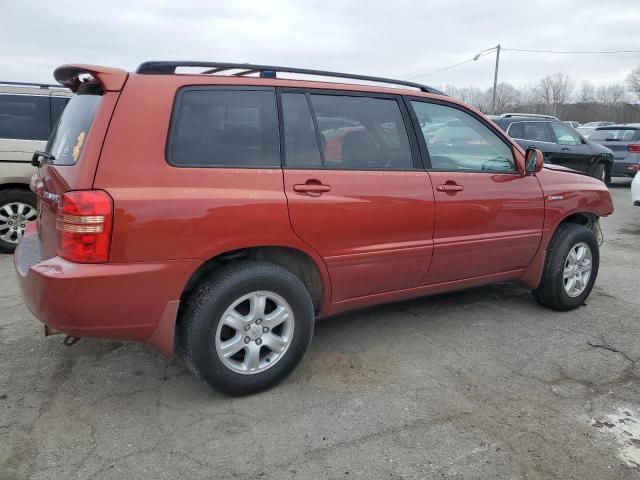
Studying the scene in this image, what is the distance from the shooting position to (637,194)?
27.1 feet

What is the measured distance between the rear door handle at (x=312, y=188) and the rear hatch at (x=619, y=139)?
12.8 metres

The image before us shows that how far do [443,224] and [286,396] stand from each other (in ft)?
5.05

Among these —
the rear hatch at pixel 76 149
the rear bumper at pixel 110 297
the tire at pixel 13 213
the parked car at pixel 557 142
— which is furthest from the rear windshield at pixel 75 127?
the parked car at pixel 557 142

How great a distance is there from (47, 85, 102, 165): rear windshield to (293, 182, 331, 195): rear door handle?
113 cm

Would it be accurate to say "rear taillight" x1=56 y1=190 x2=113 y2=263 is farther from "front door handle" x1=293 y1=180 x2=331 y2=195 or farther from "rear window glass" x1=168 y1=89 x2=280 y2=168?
"front door handle" x1=293 y1=180 x2=331 y2=195

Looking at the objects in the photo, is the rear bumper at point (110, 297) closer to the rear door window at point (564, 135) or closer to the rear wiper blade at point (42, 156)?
the rear wiper blade at point (42, 156)

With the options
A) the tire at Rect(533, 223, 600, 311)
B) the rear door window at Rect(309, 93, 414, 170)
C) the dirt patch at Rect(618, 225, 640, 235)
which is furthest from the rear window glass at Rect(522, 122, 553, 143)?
the rear door window at Rect(309, 93, 414, 170)

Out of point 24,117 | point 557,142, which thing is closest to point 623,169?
point 557,142

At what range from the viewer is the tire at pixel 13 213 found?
6.22 m

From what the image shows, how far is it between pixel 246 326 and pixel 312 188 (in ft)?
2.83

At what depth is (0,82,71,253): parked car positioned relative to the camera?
6199 mm

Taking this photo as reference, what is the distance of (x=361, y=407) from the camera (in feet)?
9.68

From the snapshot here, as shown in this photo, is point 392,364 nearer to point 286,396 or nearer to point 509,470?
point 286,396

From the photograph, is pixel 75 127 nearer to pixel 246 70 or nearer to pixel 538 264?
pixel 246 70
